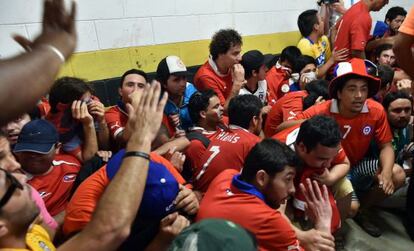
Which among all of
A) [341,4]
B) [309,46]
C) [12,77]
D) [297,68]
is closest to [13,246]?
[12,77]

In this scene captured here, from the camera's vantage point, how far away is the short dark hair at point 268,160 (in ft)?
6.00

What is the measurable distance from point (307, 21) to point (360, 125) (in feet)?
8.74

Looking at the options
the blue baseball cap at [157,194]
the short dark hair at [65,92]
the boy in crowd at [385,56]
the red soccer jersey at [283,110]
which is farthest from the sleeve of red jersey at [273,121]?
the blue baseball cap at [157,194]

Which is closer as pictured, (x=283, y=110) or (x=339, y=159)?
(x=339, y=159)

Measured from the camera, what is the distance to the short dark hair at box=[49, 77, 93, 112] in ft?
8.23

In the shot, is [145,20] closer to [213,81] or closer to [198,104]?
[213,81]

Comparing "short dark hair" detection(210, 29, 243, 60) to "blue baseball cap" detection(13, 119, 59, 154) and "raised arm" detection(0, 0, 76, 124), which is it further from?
"raised arm" detection(0, 0, 76, 124)

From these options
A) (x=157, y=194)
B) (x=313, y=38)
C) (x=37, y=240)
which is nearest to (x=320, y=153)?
(x=157, y=194)

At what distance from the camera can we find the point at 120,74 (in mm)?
3428

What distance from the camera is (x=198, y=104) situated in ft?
9.27

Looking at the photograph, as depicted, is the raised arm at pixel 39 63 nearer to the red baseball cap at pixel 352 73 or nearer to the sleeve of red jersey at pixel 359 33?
the red baseball cap at pixel 352 73

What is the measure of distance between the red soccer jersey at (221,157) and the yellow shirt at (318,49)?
9.16ft

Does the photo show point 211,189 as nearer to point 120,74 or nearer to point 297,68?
point 120,74

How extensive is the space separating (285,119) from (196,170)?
96 cm
